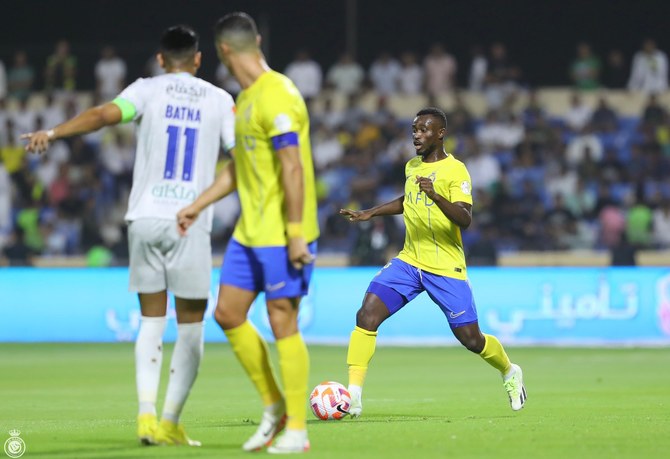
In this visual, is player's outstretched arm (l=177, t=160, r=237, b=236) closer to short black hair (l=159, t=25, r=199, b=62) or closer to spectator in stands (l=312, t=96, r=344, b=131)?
short black hair (l=159, t=25, r=199, b=62)

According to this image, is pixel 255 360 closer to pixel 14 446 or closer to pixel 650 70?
pixel 14 446

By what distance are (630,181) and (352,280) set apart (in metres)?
7.17

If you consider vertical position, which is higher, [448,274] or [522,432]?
[448,274]

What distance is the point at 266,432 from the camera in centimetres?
781

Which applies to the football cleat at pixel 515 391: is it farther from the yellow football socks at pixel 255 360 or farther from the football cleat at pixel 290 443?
the football cleat at pixel 290 443

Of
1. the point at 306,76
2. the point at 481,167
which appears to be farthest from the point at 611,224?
the point at 306,76

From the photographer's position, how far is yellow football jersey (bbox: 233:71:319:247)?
7.64 m

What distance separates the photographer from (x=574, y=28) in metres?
28.8

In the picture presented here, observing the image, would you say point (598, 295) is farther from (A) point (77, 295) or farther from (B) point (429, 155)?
(B) point (429, 155)

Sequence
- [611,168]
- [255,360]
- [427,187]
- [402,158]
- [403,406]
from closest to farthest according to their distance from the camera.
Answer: [255,360] → [427,187] → [403,406] → [611,168] → [402,158]

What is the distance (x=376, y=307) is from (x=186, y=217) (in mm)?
3330

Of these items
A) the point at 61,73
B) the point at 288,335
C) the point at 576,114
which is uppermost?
the point at 61,73

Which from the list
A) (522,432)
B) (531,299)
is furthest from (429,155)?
(531,299)

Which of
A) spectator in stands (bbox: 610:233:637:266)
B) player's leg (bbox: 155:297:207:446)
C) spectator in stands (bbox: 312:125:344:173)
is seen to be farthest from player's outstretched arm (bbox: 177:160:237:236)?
spectator in stands (bbox: 312:125:344:173)
